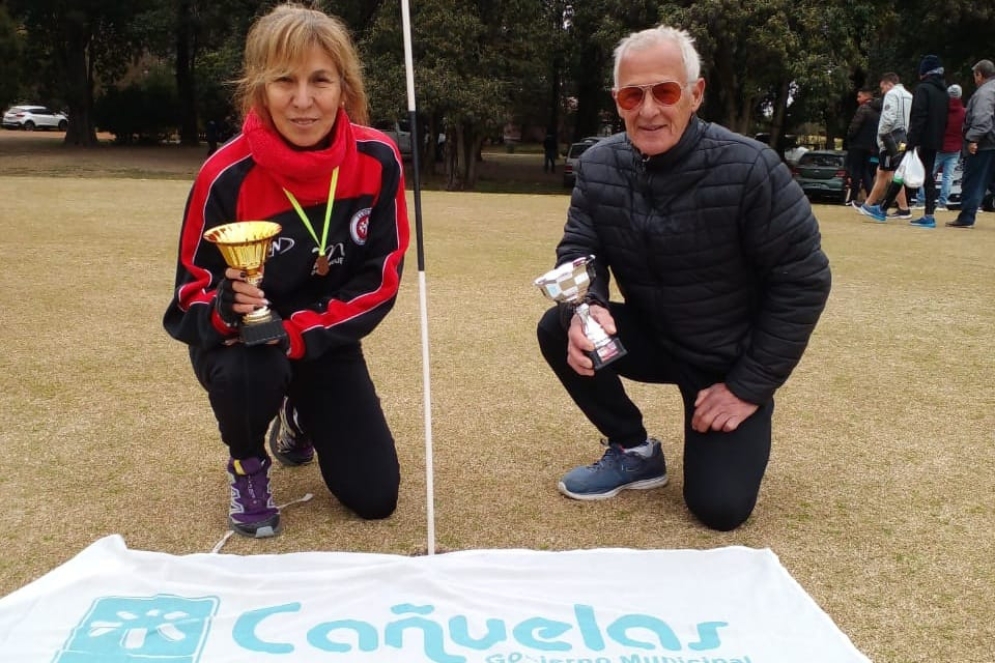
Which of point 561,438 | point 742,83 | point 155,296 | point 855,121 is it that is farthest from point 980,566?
point 742,83

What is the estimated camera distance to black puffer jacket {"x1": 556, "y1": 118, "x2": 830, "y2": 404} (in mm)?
2832

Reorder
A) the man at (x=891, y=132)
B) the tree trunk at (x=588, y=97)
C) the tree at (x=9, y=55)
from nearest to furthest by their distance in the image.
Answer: the man at (x=891, y=132)
the tree at (x=9, y=55)
the tree trunk at (x=588, y=97)

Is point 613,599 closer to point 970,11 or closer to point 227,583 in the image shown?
point 227,583

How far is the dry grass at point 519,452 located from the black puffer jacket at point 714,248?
56 centimetres

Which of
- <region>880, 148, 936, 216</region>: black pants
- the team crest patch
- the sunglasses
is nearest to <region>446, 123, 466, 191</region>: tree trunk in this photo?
<region>880, 148, 936, 216</region>: black pants

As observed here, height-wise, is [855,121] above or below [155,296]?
above

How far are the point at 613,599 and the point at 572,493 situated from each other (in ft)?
2.50

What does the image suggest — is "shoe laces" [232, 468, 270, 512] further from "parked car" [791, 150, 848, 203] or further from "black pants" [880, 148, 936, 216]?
"parked car" [791, 150, 848, 203]

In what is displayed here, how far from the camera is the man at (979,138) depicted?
→ 1043 centimetres

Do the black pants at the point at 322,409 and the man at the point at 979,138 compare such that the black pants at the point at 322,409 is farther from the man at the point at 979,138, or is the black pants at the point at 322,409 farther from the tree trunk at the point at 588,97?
the tree trunk at the point at 588,97

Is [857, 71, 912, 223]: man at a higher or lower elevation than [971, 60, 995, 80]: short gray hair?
lower

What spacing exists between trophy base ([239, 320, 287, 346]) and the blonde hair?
0.64 meters

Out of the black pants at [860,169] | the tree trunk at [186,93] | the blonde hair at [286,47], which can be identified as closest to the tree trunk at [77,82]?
the tree trunk at [186,93]

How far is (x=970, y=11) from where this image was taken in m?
22.6
